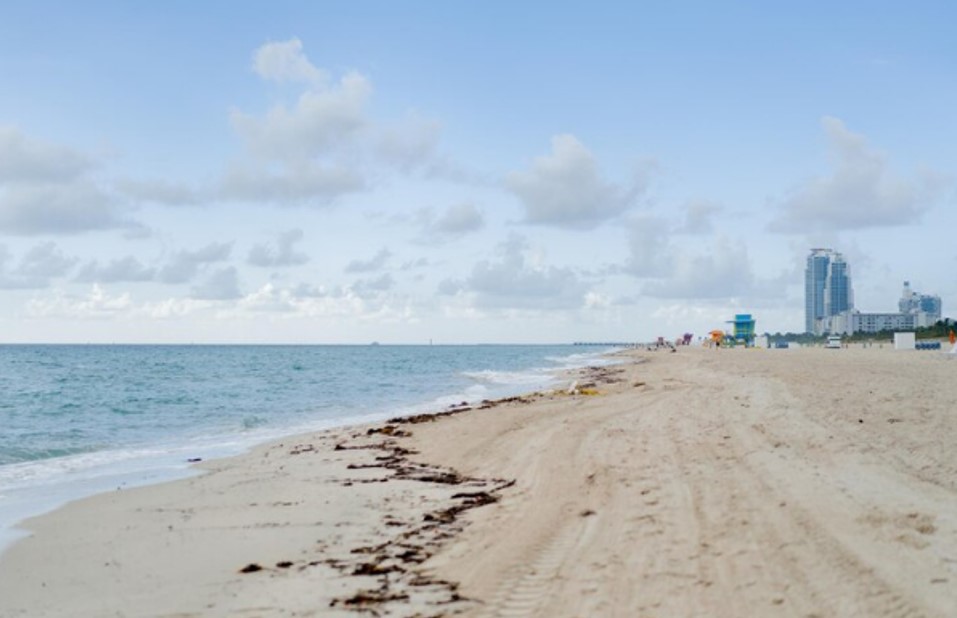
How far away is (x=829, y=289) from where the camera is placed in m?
194

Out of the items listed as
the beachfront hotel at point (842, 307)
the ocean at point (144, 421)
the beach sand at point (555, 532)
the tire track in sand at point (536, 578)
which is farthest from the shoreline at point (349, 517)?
the beachfront hotel at point (842, 307)

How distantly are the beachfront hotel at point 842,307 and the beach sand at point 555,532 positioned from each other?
156 metres

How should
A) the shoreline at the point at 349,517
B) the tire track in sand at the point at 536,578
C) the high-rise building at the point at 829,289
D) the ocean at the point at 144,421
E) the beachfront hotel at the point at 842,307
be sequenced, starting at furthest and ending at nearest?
1. the high-rise building at the point at 829,289
2. the beachfront hotel at the point at 842,307
3. the ocean at the point at 144,421
4. the shoreline at the point at 349,517
5. the tire track in sand at the point at 536,578

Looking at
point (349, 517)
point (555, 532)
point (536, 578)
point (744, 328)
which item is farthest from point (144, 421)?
point (744, 328)

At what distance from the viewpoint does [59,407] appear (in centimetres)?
2903

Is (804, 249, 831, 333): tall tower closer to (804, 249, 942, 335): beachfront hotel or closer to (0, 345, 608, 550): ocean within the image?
(804, 249, 942, 335): beachfront hotel

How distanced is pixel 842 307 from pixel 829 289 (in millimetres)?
6422

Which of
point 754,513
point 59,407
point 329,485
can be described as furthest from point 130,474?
point 59,407

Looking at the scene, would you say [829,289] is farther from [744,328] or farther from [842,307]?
[744,328]

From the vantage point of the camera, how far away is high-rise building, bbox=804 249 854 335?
624 ft

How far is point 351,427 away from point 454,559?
552 inches

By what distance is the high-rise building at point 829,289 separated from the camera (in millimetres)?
190250

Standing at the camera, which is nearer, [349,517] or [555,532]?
[555,532]

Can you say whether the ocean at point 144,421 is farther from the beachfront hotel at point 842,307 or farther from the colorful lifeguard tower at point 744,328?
the beachfront hotel at point 842,307
